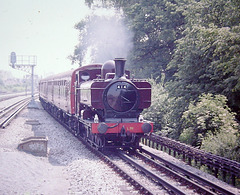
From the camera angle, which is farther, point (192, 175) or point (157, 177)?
point (192, 175)

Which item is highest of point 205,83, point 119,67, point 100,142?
point 119,67

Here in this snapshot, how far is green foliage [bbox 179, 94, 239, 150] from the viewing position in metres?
11.7

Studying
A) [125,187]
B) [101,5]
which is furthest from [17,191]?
[101,5]

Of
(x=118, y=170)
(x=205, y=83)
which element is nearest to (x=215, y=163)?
(x=118, y=170)

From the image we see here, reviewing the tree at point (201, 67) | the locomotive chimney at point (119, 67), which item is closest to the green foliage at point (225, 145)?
the tree at point (201, 67)

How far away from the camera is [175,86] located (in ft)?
51.1

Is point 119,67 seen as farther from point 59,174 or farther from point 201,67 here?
point 201,67

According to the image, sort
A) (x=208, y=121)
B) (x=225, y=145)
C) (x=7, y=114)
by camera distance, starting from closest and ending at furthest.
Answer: (x=225, y=145) → (x=208, y=121) → (x=7, y=114)

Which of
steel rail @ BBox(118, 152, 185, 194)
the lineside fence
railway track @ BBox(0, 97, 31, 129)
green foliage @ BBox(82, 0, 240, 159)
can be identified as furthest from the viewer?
railway track @ BBox(0, 97, 31, 129)

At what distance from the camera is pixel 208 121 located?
481 inches

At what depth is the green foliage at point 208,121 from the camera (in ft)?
38.3

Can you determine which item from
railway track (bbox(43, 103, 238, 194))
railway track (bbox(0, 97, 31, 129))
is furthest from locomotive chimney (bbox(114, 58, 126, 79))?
railway track (bbox(0, 97, 31, 129))

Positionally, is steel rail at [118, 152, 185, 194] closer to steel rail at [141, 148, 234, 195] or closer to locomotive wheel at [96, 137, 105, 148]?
steel rail at [141, 148, 234, 195]

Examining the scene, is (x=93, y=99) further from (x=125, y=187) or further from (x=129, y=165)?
(x=125, y=187)
